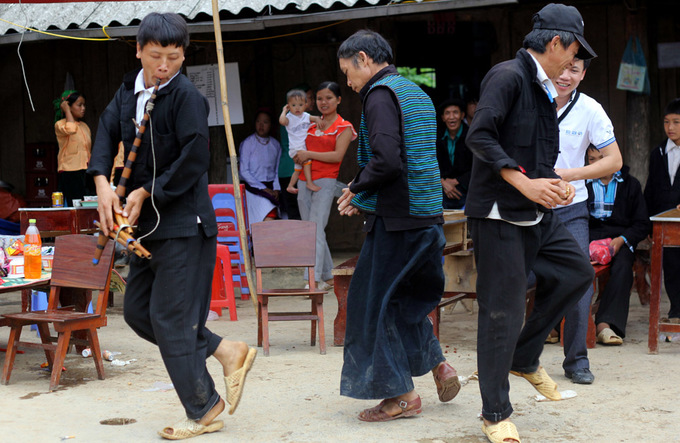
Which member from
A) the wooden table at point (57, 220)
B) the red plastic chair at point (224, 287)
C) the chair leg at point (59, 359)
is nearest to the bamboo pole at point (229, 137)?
the red plastic chair at point (224, 287)

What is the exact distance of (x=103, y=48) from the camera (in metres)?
12.0

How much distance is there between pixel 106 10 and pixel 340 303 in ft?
14.7

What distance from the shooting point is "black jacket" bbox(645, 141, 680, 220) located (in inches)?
293

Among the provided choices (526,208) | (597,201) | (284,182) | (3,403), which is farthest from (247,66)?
(526,208)

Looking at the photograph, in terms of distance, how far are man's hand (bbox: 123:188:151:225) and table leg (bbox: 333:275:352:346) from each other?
2595mm

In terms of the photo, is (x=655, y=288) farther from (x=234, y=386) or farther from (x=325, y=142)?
(x=325, y=142)

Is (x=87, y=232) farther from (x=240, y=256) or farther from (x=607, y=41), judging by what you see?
(x=607, y=41)

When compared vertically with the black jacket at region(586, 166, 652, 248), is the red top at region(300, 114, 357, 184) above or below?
above

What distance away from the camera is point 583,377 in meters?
5.38

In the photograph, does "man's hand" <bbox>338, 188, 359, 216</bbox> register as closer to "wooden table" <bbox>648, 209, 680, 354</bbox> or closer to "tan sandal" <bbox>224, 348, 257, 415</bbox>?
"tan sandal" <bbox>224, 348, 257, 415</bbox>

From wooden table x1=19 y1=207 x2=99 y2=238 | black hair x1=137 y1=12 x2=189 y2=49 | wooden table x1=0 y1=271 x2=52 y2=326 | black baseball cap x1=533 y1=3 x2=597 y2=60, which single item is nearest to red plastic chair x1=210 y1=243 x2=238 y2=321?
wooden table x1=19 y1=207 x2=99 y2=238

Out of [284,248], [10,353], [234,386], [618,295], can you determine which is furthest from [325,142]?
[234,386]

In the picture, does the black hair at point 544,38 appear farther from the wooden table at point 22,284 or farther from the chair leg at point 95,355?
the wooden table at point 22,284

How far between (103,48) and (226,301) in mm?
5663
